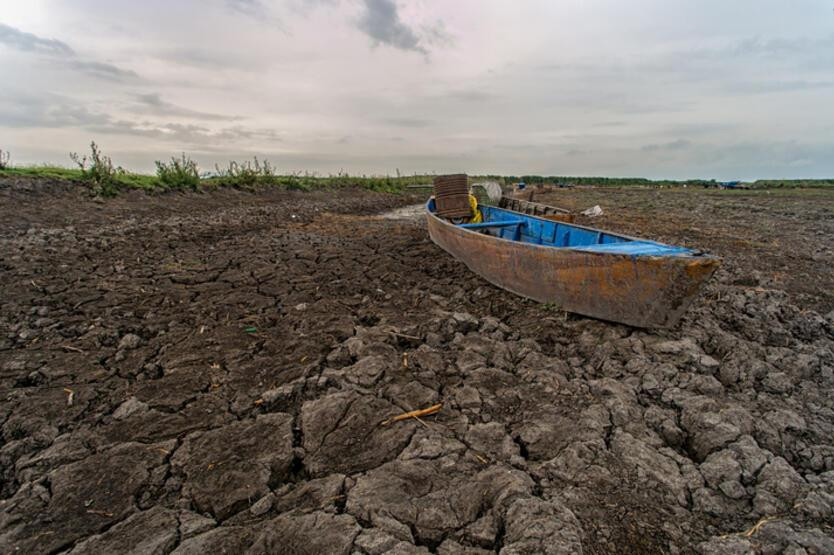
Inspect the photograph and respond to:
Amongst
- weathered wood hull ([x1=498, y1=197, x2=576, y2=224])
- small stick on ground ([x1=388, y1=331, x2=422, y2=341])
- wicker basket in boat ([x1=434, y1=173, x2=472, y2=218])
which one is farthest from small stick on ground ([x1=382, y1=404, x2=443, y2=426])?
wicker basket in boat ([x1=434, y1=173, x2=472, y2=218])

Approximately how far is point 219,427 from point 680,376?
3.31m

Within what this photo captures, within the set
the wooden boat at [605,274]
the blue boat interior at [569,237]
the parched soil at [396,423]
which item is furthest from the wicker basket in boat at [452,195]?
the parched soil at [396,423]

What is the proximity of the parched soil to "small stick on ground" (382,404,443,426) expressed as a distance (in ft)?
0.12

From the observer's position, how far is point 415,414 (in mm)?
2605

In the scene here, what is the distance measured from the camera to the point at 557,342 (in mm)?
3527

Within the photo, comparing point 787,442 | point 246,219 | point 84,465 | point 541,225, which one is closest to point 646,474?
point 787,442

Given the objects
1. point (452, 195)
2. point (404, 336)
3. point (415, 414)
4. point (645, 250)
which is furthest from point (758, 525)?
point (452, 195)

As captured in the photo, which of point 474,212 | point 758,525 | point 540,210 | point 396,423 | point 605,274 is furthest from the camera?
point 474,212

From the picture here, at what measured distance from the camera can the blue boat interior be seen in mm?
3578

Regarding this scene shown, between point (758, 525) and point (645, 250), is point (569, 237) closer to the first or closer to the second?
point (645, 250)

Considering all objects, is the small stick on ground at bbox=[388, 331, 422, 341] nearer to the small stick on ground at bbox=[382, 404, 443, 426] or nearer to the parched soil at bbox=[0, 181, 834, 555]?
the parched soil at bbox=[0, 181, 834, 555]

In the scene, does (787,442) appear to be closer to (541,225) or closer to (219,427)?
(219,427)

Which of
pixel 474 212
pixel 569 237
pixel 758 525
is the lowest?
pixel 758 525

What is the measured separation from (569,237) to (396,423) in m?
4.22
